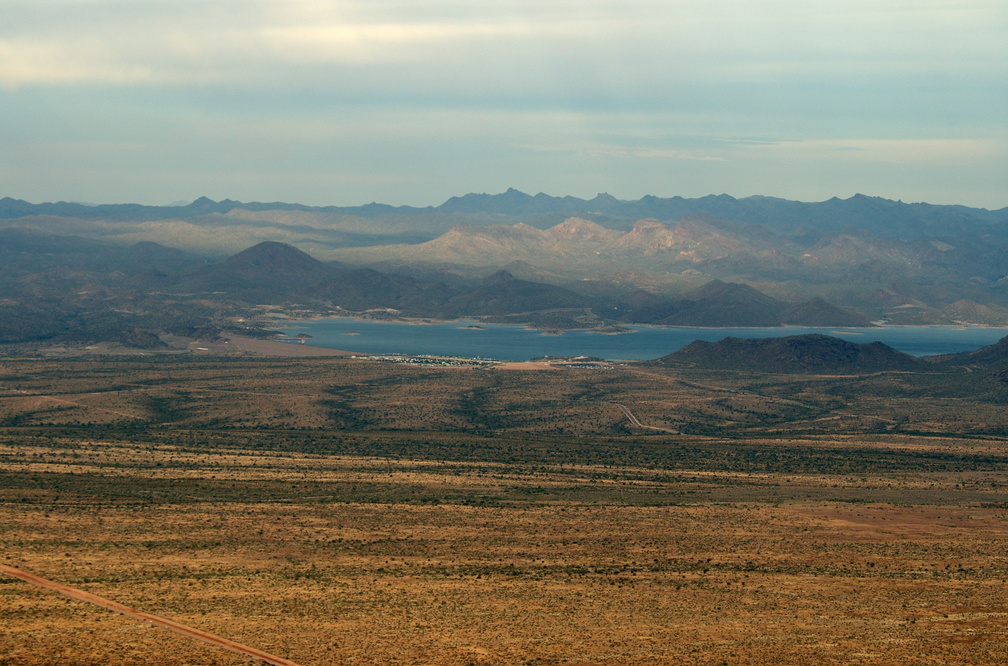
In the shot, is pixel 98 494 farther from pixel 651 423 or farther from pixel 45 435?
pixel 651 423

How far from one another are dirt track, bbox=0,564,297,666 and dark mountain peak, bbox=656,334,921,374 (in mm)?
145277

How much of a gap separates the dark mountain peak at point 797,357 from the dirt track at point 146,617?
145 metres

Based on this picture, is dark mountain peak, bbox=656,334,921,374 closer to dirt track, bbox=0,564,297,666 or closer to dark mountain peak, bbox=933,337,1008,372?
dark mountain peak, bbox=933,337,1008,372

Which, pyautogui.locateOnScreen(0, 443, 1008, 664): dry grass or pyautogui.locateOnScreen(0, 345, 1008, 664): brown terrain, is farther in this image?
pyautogui.locateOnScreen(0, 345, 1008, 664): brown terrain

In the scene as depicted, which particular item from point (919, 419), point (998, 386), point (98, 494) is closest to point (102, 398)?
point (98, 494)

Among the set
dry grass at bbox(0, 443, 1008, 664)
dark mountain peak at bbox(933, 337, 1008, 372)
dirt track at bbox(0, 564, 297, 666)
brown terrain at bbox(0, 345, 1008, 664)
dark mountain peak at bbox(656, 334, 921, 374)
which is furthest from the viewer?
dark mountain peak at bbox(656, 334, 921, 374)

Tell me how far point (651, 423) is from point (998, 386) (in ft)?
177

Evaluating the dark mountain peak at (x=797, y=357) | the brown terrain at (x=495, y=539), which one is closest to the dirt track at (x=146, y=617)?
the brown terrain at (x=495, y=539)

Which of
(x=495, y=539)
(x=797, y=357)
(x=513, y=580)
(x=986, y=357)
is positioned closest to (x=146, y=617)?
(x=513, y=580)

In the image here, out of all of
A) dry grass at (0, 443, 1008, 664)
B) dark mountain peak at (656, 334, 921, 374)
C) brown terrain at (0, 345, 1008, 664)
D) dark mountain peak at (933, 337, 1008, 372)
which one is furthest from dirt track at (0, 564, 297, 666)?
dark mountain peak at (933, 337, 1008, 372)

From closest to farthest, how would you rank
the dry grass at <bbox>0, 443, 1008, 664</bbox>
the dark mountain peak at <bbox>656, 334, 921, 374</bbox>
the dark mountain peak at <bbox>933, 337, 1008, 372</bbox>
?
the dry grass at <bbox>0, 443, 1008, 664</bbox> → the dark mountain peak at <bbox>933, 337, 1008, 372</bbox> → the dark mountain peak at <bbox>656, 334, 921, 374</bbox>

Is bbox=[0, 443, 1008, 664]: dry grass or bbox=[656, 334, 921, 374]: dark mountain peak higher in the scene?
bbox=[656, 334, 921, 374]: dark mountain peak

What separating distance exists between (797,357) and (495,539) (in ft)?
444

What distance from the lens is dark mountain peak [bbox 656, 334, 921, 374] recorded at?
182 metres
